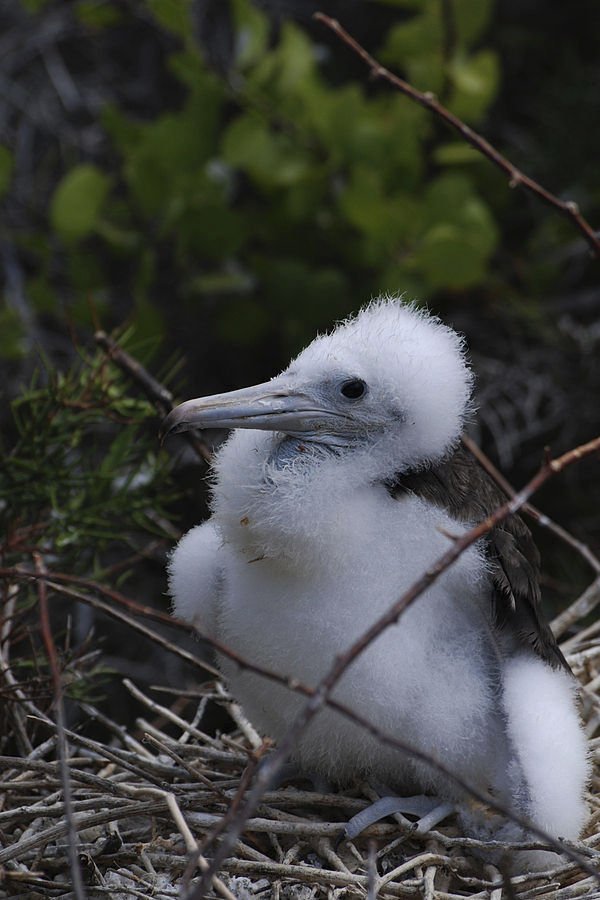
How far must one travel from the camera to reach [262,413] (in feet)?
6.11

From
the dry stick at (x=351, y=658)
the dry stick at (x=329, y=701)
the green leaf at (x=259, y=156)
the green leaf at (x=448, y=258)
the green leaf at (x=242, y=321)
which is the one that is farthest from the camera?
the green leaf at (x=242, y=321)

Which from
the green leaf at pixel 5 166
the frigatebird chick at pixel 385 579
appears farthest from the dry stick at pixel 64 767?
the green leaf at pixel 5 166

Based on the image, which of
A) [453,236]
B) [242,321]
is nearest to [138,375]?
[453,236]

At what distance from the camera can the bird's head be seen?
188cm

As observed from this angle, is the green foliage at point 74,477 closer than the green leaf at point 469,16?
Yes

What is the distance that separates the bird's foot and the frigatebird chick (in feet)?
0.08

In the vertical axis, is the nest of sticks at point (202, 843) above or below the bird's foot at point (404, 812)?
below

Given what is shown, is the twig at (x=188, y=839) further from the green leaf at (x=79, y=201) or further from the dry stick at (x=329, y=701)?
the green leaf at (x=79, y=201)

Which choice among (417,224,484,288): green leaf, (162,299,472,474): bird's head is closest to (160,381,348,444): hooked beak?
(162,299,472,474): bird's head

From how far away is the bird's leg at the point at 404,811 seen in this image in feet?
6.22

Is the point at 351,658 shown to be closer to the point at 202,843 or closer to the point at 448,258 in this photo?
the point at 202,843

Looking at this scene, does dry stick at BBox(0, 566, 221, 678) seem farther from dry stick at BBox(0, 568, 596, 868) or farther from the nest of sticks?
the nest of sticks

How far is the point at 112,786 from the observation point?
1.88 m

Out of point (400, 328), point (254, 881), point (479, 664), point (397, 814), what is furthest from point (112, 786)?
point (400, 328)
